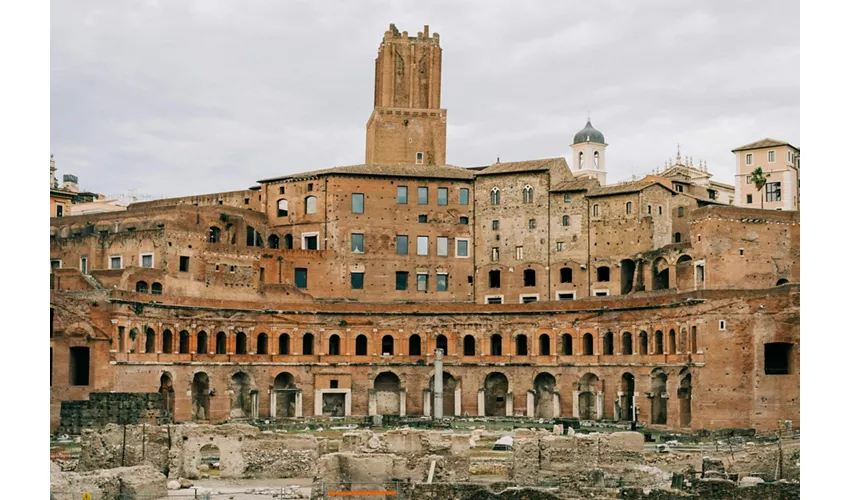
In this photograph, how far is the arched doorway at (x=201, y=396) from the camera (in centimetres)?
5812

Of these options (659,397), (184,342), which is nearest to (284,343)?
(184,342)

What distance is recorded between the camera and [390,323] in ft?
207

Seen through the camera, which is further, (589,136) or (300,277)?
(589,136)

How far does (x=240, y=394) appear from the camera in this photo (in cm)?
5994

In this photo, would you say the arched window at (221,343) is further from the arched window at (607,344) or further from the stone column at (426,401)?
the arched window at (607,344)

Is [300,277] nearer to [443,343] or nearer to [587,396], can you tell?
[443,343]

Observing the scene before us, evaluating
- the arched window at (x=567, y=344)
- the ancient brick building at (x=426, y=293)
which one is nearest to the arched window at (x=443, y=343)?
the ancient brick building at (x=426, y=293)

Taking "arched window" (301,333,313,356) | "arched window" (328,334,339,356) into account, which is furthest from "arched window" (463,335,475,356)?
"arched window" (301,333,313,356)

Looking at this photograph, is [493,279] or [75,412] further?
[493,279]

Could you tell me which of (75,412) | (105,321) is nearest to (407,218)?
(105,321)

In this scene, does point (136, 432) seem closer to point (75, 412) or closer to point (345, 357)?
point (75, 412)

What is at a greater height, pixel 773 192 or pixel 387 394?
pixel 773 192

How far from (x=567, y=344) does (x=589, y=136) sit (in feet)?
109

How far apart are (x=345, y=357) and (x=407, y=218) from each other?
932 centimetres
